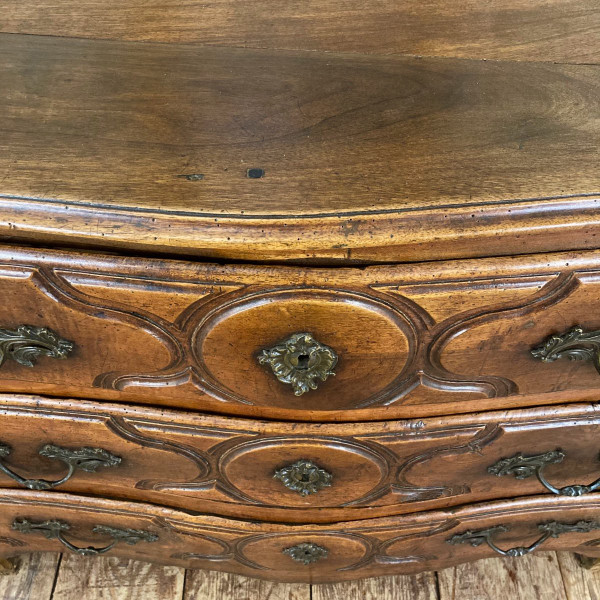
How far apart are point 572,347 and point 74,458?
1.77 feet

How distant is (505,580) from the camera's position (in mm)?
1141

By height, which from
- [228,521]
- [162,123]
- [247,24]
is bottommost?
[228,521]

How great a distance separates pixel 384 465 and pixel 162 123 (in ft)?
1.43

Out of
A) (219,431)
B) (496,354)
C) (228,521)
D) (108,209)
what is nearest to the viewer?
(108,209)

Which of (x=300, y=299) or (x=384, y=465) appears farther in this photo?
(x=384, y=465)

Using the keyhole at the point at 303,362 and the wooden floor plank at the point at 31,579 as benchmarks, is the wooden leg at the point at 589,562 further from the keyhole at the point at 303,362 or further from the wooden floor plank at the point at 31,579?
the wooden floor plank at the point at 31,579

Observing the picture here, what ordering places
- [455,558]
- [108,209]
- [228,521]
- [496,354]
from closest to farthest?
1. [108,209]
2. [496,354]
3. [228,521]
4. [455,558]

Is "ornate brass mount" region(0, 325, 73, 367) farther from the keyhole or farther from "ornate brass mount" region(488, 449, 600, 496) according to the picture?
"ornate brass mount" region(488, 449, 600, 496)

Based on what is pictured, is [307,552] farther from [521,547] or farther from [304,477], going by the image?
[521,547]

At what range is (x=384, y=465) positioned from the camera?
0.77 metres

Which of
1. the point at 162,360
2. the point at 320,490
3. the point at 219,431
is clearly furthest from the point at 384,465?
the point at 162,360

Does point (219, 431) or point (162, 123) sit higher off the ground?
point (162, 123)

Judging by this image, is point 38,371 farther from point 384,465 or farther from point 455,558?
point 455,558

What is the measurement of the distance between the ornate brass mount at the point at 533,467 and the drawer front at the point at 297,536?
68mm
